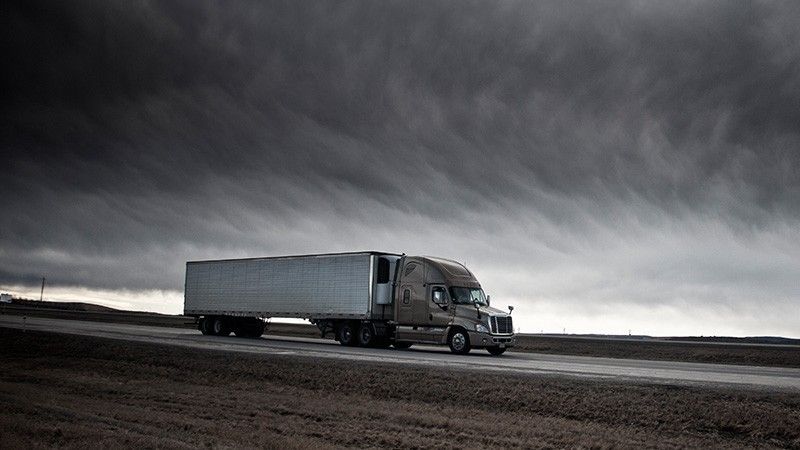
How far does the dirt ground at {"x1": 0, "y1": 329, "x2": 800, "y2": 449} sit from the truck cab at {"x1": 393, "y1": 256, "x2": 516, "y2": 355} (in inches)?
399

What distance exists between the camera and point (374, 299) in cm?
3531

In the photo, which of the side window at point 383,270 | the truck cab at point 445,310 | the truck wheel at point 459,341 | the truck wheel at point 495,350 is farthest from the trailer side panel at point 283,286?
the truck wheel at point 495,350

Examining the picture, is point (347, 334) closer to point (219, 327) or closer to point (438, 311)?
point (438, 311)

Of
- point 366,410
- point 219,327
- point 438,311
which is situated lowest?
point 366,410

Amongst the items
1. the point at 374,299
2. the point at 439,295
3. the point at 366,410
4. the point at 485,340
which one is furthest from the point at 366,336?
the point at 366,410

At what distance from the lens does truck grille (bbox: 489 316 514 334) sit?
1249 inches

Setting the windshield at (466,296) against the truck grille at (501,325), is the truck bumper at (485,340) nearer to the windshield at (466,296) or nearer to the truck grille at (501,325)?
the truck grille at (501,325)

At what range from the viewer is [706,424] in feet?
47.6

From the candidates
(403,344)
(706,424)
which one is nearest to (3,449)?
(706,424)

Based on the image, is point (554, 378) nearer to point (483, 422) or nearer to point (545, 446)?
point (483, 422)

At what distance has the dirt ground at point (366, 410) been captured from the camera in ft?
40.7

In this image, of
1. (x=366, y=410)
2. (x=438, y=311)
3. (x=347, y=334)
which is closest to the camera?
(x=366, y=410)

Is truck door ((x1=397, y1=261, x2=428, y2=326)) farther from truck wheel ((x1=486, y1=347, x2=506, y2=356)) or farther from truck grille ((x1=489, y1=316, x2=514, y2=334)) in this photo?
truck grille ((x1=489, y1=316, x2=514, y2=334))

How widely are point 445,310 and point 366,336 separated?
4889mm
